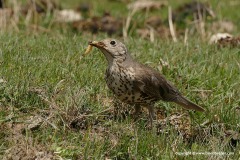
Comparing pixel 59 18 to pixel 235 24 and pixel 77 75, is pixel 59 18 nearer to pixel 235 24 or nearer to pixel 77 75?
pixel 235 24

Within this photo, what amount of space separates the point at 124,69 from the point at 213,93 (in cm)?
159

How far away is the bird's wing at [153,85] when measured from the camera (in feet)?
20.1

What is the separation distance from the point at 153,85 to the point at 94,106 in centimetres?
67

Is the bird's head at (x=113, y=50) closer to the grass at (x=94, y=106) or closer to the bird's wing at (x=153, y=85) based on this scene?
the bird's wing at (x=153, y=85)

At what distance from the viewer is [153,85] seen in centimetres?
632

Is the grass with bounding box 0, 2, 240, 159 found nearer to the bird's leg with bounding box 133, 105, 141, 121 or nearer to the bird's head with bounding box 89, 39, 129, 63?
the bird's leg with bounding box 133, 105, 141, 121

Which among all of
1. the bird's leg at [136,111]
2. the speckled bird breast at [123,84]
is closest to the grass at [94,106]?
the bird's leg at [136,111]

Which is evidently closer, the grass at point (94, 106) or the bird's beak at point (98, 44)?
the grass at point (94, 106)

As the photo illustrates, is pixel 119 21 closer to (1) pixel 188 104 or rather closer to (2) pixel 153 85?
(1) pixel 188 104

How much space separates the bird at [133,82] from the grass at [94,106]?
0.24 metres

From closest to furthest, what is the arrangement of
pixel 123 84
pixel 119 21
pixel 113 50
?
pixel 123 84 < pixel 113 50 < pixel 119 21

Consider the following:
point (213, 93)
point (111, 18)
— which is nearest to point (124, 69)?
point (213, 93)

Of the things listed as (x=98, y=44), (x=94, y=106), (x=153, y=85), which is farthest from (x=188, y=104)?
(x=98, y=44)

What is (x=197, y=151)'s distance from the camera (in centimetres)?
580
